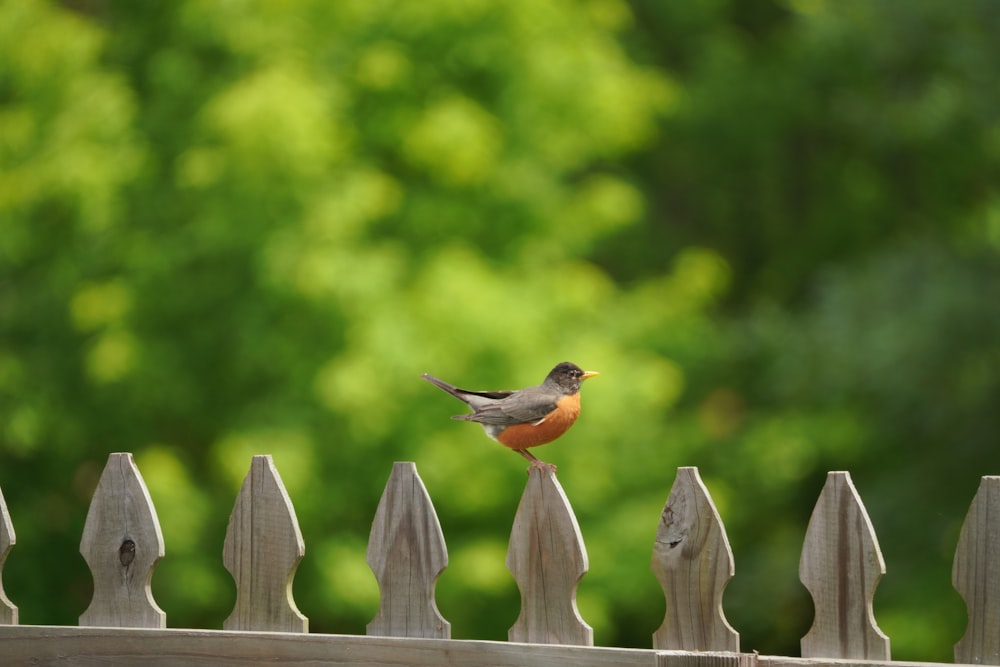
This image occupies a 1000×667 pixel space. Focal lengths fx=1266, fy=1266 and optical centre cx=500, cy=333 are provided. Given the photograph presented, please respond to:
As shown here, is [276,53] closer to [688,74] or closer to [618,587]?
[618,587]

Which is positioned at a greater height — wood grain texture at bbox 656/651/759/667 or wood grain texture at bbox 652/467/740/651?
wood grain texture at bbox 652/467/740/651

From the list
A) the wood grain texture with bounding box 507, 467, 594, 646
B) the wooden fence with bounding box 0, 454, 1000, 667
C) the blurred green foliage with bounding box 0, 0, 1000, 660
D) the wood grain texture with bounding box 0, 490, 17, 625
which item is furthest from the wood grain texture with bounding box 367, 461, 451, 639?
the blurred green foliage with bounding box 0, 0, 1000, 660

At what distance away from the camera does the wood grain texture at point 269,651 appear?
8.50 ft

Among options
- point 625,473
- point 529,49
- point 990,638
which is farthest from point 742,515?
point 990,638

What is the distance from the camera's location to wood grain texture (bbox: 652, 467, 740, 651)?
2518mm

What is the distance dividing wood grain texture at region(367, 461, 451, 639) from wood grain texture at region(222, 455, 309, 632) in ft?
0.63

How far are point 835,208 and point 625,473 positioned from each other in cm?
603

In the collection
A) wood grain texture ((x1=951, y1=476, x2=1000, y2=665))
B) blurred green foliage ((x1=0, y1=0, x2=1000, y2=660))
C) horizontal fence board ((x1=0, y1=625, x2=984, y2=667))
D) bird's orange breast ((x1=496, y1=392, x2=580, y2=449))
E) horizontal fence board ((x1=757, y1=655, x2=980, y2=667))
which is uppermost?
blurred green foliage ((x1=0, y1=0, x2=1000, y2=660))

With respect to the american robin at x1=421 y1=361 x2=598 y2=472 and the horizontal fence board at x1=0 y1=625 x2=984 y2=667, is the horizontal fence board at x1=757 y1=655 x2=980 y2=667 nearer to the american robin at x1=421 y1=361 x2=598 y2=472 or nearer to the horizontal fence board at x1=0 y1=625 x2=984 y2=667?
the horizontal fence board at x1=0 y1=625 x2=984 y2=667

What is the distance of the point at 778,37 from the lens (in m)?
16.4

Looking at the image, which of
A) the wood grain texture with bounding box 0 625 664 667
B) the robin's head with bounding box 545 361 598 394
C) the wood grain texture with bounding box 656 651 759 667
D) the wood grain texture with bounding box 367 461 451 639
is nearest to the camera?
the wood grain texture with bounding box 656 651 759 667

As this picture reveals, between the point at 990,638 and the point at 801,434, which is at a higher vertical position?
the point at 801,434

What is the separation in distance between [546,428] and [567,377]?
198mm

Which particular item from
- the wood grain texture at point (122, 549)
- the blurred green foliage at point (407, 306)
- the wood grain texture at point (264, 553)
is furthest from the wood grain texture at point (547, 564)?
the blurred green foliage at point (407, 306)
